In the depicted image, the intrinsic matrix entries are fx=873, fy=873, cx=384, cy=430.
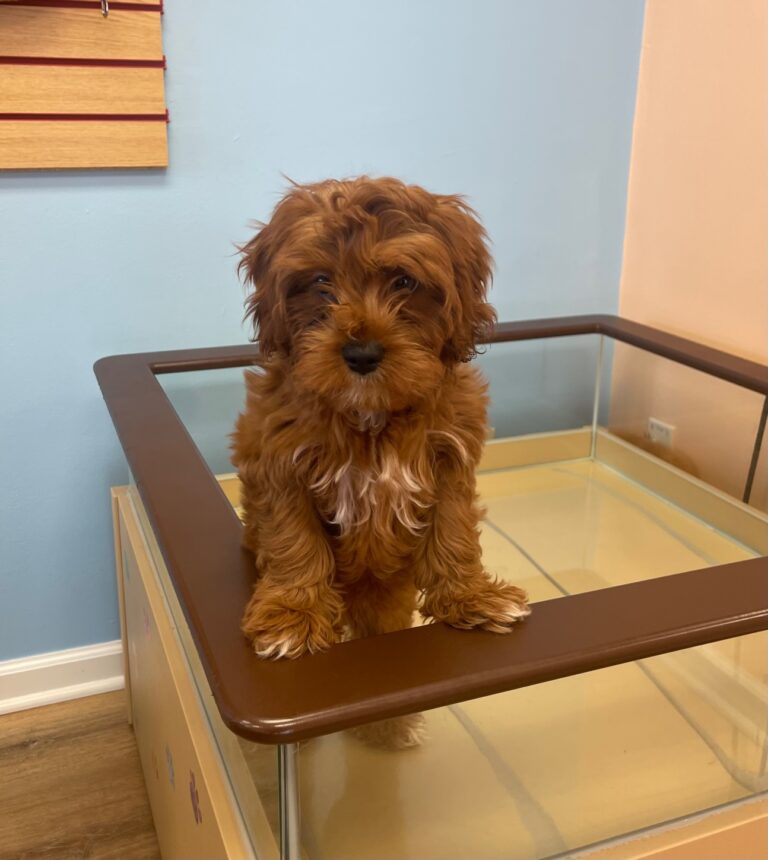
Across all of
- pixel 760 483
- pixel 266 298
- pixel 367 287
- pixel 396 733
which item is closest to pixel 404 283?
pixel 367 287

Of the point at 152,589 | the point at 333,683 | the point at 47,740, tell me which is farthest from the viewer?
the point at 47,740

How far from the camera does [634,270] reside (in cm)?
228

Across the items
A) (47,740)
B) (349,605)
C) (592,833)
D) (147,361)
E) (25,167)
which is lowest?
(47,740)

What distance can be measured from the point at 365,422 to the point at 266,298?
18cm

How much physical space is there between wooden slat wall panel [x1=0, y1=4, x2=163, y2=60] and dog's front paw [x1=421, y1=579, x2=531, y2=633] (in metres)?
1.26

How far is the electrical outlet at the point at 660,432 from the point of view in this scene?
2.17 metres

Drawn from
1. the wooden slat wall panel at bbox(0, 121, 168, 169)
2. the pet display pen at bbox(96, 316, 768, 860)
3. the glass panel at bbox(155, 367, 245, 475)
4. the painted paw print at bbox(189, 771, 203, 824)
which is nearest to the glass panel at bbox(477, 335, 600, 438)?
the pet display pen at bbox(96, 316, 768, 860)

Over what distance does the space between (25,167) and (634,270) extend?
1.47m

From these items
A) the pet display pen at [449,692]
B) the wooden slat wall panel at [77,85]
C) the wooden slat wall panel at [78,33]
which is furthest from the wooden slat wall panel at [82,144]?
the pet display pen at [449,692]

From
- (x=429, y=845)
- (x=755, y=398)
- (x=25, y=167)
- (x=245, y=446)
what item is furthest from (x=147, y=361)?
(x=755, y=398)

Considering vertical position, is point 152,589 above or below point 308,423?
below

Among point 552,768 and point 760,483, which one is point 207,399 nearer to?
point 552,768

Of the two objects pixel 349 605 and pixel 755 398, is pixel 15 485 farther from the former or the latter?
pixel 755 398

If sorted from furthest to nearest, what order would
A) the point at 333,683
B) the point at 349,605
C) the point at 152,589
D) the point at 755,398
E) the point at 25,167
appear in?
the point at 755,398
the point at 25,167
the point at 152,589
the point at 349,605
the point at 333,683
